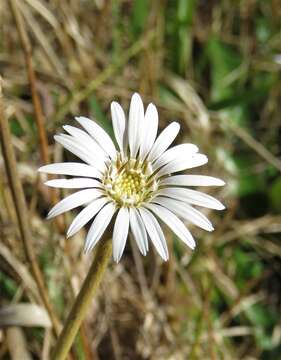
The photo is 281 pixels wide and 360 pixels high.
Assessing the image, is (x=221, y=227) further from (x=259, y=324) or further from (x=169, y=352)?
(x=169, y=352)

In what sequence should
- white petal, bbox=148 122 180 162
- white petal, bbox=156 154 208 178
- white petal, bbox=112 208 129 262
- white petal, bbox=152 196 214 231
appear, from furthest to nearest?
white petal, bbox=148 122 180 162 → white petal, bbox=156 154 208 178 → white petal, bbox=152 196 214 231 → white petal, bbox=112 208 129 262

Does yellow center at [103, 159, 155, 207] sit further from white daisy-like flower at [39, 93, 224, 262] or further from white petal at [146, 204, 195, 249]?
white petal at [146, 204, 195, 249]

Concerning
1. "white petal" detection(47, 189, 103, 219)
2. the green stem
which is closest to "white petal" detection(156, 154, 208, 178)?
"white petal" detection(47, 189, 103, 219)

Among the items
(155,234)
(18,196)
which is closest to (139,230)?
(155,234)

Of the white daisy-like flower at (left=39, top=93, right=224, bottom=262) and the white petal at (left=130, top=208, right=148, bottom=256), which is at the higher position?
the white daisy-like flower at (left=39, top=93, right=224, bottom=262)

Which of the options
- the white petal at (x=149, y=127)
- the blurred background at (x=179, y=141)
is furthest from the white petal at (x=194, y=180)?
the blurred background at (x=179, y=141)

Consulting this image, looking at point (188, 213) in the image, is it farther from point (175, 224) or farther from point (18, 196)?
point (18, 196)

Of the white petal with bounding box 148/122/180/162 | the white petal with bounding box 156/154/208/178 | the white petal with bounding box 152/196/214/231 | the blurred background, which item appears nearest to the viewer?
the white petal with bounding box 152/196/214/231

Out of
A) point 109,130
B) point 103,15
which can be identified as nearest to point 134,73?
point 103,15
